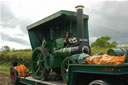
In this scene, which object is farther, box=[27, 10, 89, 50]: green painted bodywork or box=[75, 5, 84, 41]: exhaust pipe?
box=[27, 10, 89, 50]: green painted bodywork

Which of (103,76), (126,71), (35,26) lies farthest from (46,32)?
(126,71)

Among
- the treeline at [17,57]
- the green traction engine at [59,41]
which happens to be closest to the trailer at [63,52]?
the green traction engine at [59,41]

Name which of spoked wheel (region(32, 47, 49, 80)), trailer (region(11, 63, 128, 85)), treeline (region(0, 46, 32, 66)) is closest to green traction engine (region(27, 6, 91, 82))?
spoked wheel (region(32, 47, 49, 80))

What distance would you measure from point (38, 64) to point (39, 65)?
85mm

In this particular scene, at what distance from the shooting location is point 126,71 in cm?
326

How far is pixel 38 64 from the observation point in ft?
22.2

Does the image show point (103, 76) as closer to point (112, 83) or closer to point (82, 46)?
point (112, 83)

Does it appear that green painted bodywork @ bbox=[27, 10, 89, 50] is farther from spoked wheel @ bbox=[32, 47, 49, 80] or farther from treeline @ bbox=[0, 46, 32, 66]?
treeline @ bbox=[0, 46, 32, 66]

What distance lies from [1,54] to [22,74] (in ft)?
56.6

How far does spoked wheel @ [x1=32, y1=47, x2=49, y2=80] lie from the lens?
6.26 metres

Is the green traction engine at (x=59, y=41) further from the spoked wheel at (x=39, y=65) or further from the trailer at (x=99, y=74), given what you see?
the trailer at (x=99, y=74)

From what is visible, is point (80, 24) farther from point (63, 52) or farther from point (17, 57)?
point (17, 57)

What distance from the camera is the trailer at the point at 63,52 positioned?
13.2 feet

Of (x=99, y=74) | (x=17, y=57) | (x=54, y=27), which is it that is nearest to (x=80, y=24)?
(x=54, y=27)
